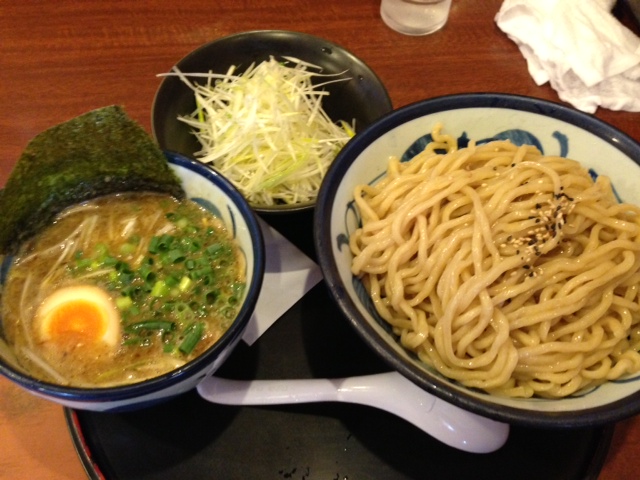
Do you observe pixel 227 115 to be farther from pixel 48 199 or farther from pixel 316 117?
pixel 48 199

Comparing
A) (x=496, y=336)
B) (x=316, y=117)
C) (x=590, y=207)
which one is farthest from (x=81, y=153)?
(x=590, y=207)

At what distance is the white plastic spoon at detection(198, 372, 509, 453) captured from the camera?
117cm

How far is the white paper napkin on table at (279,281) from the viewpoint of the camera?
1.42 m

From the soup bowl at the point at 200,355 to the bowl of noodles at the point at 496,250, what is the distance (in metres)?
0.17

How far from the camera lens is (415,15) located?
2.32 m

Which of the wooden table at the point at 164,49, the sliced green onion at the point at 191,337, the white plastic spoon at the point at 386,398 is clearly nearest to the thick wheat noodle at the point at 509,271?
the white plastic spoon at the point at 386,398

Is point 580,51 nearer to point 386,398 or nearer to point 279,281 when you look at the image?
point 279,281

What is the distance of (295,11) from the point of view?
2391 mm

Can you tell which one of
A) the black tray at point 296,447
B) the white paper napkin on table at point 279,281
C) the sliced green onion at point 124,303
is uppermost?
the sliced green onion at point 124,303

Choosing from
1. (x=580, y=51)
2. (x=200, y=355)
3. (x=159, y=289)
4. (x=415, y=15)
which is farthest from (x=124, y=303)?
(x=580, y=51)

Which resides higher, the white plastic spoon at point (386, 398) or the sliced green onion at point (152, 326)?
the sliced green onion at point (152, 326)

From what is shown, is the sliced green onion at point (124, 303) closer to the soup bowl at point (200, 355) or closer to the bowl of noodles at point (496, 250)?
the soup bowl at point (200, 355)

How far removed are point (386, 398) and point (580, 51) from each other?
1.80 meters

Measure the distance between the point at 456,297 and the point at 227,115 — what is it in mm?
1026
